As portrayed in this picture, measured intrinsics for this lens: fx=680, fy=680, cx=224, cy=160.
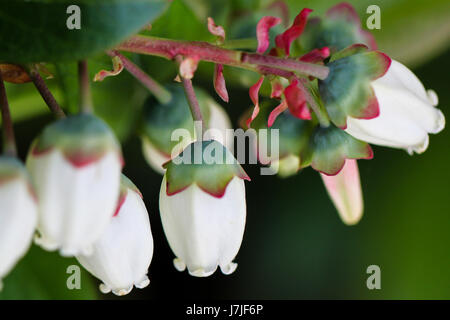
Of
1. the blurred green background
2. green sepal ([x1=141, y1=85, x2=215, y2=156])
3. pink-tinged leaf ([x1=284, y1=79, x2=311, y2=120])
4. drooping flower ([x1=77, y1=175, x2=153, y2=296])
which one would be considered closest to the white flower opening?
drooping flower ([x1=77, y1=175, x2=153, y2=296])

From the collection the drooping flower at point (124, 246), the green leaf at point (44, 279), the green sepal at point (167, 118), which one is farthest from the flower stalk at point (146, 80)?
the green leaf at point (44, 279)

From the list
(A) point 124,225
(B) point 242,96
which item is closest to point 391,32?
(B) point 242,96

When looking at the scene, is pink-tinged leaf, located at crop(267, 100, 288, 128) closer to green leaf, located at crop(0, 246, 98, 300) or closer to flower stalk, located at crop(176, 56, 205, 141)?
flower stalk, located at crop(176, 56, 205, 141)

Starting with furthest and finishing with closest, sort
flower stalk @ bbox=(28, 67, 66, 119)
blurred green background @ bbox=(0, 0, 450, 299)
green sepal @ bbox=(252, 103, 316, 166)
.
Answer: blurred green background @ bbox=(0, 0, 450, 299) < green sepal @ bbox=(252, 103, 316, 166) < flower stalk @ bbox=(28, 67, 66, 119)

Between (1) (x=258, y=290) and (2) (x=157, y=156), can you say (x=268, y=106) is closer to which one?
(2) (x=157, y=156)

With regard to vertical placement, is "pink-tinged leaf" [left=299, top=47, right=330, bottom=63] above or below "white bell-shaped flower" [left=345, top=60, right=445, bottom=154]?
above

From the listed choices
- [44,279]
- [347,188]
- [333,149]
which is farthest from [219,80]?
[44,279]
